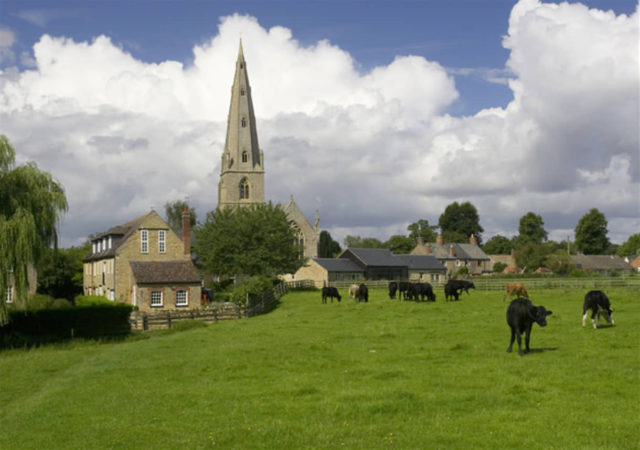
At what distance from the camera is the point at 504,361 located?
1736 centimetres

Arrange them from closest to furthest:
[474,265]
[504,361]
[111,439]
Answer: [111,439]
[504,361]
[474,265]

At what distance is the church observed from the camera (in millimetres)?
98000

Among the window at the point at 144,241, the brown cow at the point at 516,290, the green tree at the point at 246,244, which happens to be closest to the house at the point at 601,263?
the green tree at the point at 246,244

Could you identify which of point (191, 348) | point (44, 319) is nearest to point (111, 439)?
point (191, 348)

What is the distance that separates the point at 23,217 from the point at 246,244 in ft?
105

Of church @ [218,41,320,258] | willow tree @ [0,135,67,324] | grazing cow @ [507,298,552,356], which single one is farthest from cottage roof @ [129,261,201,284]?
church @ [218,41,320,258]

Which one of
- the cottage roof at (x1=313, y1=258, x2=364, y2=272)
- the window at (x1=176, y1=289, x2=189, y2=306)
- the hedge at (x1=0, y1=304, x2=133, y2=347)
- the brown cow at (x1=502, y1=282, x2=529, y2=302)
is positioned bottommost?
the hedge at (x1=0, y1=304, x2=133, y2=347)

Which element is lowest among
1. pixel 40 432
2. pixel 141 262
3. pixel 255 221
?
pixel 40 432

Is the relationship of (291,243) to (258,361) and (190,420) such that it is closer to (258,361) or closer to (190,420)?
(258,361)

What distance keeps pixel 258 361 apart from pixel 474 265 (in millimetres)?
100432

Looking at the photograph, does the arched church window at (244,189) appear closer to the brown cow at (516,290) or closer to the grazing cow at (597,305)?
the brown cow at (516,290)

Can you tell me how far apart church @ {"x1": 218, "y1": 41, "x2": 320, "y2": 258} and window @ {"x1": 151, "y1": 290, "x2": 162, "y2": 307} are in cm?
4820

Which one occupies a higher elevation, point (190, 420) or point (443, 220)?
point (443, 220)

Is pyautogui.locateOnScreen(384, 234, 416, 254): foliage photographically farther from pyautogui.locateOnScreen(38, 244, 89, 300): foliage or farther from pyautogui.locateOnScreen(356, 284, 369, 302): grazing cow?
pyautogui.locateOnScreen(356, 284, 369, 302): grazing cow
